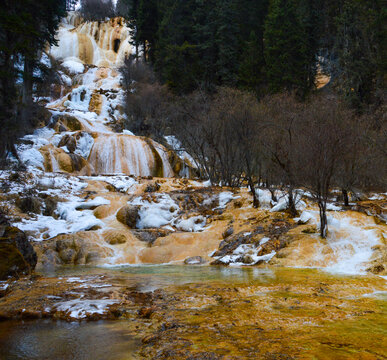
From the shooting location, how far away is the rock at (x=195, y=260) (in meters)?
13.5

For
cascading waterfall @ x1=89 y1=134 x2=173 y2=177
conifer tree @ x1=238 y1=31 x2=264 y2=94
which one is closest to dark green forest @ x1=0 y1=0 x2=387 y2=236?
conifer tree @ x1=238 y1=31 x2=264 y2=94

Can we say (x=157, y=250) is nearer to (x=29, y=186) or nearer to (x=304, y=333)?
(x=29, y=186)

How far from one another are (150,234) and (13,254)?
25.6 ft

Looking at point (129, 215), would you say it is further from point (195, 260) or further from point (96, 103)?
point (96, 103)

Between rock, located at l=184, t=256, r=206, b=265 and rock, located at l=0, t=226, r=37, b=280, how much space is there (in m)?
5.77

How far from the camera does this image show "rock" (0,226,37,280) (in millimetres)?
9172

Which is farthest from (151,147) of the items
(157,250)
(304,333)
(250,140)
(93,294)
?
(304,333)

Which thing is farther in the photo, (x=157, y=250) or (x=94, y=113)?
(x=94, y=113)

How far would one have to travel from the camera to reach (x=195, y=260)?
13.7 metres

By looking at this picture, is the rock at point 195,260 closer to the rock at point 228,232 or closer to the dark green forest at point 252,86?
the rock at point 228,232

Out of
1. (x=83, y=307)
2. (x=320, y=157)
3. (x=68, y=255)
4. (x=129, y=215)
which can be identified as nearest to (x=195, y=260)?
(x=68, y=255)

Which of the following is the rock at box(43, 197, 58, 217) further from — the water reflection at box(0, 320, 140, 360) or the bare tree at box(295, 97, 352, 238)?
the water reflection at box(0, 320, 140, 360)

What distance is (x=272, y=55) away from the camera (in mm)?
36875

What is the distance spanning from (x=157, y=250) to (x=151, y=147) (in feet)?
66.4
